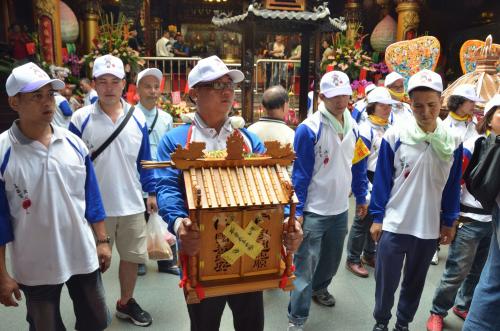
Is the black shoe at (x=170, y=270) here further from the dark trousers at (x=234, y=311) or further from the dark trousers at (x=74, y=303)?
the dark trousers at (x=234, y=311)

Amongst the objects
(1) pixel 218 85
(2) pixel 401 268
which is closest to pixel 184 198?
(1) pixel 218 85

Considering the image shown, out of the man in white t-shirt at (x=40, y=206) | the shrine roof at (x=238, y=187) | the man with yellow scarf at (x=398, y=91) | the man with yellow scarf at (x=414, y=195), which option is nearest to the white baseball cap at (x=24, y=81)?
the man in white t-shirt at (x=40, y=206)

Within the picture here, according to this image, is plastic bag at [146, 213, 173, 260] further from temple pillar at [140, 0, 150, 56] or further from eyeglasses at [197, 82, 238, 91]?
temple pillar at [140, 0, 150, 56]

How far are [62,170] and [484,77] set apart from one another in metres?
3.39

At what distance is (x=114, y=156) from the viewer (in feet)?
9.03

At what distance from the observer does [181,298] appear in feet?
10.9

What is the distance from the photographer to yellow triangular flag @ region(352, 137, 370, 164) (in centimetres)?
310

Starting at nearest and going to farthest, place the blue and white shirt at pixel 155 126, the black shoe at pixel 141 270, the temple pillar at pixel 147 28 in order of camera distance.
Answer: the blue and white shirt at pixel 155 126, the black shoe at pixel 141 270, the temple pillar at pixel 147 28

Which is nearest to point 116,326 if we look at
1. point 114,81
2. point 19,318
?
point 19,318

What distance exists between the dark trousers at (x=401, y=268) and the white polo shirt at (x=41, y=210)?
1.81 m

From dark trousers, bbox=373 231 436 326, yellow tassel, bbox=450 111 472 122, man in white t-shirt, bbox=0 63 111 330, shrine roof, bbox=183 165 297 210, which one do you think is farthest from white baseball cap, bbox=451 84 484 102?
man in white t-shirt, bbox=0 63 111 330

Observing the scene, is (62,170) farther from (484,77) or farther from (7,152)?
(484,77)

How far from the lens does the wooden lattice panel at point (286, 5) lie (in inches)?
188

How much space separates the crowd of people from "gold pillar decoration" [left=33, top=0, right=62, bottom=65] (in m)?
5.59
